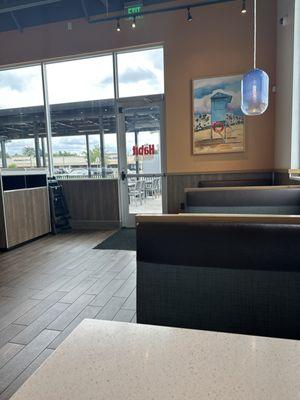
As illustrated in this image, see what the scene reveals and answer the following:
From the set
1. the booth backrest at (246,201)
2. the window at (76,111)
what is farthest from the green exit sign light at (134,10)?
the booth backrest at (246,201)

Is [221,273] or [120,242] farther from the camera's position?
[120,242]

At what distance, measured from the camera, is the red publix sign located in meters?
5.39

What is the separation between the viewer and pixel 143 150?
544 cm

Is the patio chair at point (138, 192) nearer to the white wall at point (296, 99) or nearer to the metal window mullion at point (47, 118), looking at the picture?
the metal window mullion at point (47, 118)

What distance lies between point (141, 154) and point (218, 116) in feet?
4.90

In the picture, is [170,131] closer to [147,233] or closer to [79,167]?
[79,167]

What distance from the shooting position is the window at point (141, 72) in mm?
5234

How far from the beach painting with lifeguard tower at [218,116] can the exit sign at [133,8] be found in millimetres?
1386

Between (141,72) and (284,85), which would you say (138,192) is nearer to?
(141,72)

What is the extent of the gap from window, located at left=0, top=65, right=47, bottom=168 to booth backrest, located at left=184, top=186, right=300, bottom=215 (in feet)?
14.6

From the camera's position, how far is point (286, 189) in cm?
243

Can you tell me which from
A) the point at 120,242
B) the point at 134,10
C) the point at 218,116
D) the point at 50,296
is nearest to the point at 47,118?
the point at 134,10

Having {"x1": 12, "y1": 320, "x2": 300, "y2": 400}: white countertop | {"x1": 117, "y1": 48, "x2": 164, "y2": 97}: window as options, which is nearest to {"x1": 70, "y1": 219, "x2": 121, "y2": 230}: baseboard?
{"x1": 117, "y1": 48, "x2": 164, "y2": 97}: window

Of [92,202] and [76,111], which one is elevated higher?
[76,111]
